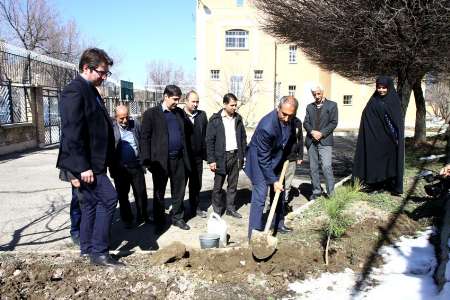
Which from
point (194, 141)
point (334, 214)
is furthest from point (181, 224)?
point (334, 214)

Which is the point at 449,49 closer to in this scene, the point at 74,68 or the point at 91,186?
the point at 91,186

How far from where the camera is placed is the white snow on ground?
3.63 meters

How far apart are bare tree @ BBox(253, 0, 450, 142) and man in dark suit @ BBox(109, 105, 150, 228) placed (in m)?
3.75

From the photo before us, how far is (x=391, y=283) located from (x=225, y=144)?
2944 mm

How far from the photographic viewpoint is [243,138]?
626 cm

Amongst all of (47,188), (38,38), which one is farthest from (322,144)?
(38,38)

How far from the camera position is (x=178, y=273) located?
3842 millimetres

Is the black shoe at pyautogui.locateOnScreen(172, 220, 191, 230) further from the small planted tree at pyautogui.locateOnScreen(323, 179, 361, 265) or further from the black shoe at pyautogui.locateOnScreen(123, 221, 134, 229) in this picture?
the small planted tree at pyautogui.locateOnScreen(323, 179, 361, 265)

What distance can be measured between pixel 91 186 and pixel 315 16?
5.40 m

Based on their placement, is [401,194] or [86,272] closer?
[86,272]

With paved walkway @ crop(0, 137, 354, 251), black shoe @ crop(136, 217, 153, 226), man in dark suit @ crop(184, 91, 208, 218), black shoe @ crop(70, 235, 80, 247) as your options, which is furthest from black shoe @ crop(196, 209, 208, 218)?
black shoe @ crop(70, 235, 80, 247)

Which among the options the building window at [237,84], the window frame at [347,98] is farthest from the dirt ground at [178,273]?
the window frame at [347,98]

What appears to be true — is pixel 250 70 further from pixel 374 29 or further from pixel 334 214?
pixel 334 214

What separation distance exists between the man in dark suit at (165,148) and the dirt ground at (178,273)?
144cm
